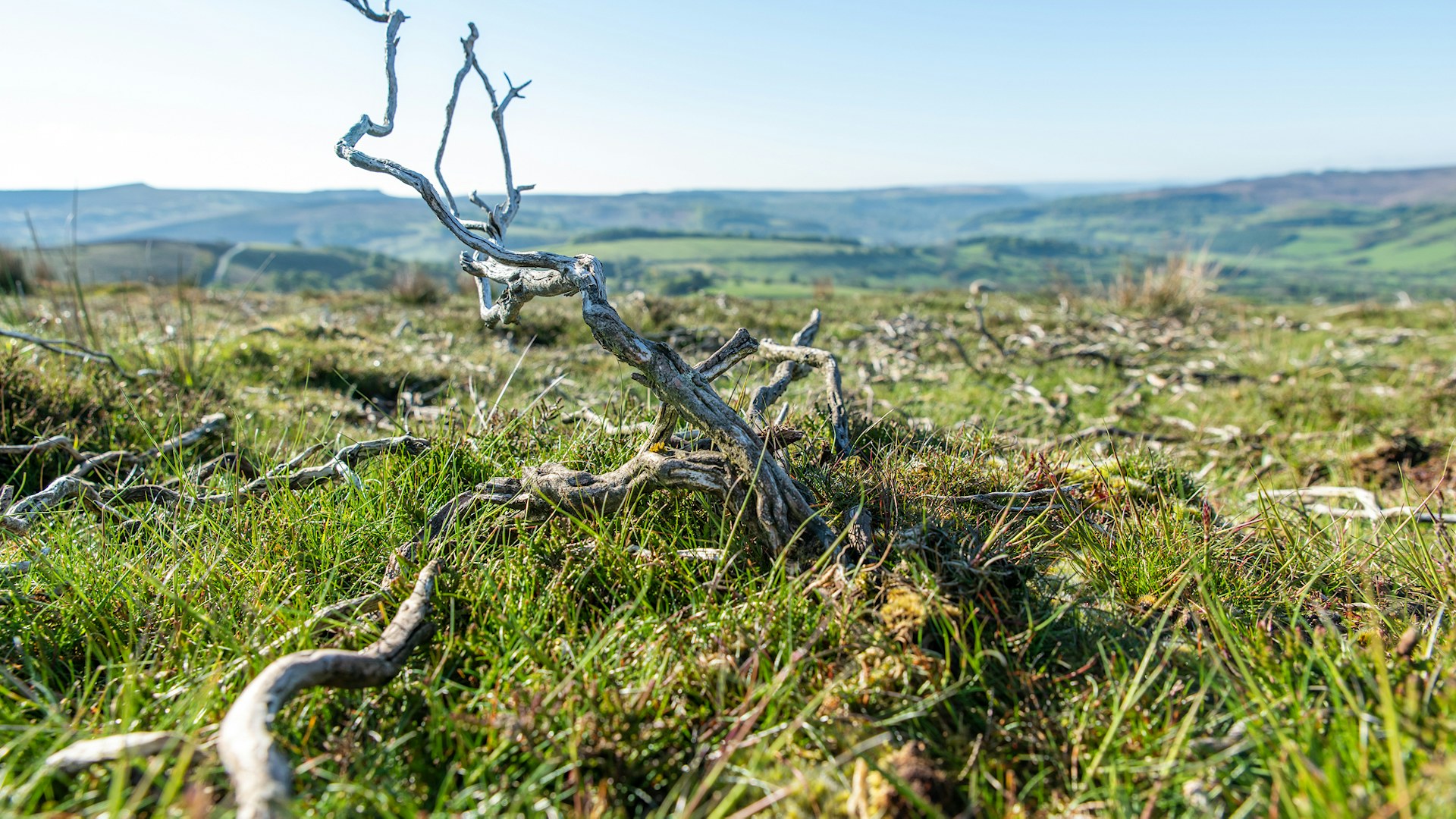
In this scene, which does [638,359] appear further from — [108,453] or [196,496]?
[108,453]

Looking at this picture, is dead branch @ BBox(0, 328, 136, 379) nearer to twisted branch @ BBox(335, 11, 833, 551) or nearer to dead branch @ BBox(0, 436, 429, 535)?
dead branch @ BBox(0, 436, 429, 535)

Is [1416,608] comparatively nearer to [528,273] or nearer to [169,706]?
[528,273]

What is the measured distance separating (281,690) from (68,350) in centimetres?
518

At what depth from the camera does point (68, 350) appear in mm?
5066

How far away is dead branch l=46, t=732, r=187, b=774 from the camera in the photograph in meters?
1.40

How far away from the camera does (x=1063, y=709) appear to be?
1.78 metres

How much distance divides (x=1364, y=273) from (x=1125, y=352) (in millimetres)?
184916

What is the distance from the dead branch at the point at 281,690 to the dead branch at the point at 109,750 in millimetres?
97

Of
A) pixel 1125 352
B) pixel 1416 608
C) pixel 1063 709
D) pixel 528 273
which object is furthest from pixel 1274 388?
pixel 528 273

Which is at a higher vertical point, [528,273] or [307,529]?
[528,273]

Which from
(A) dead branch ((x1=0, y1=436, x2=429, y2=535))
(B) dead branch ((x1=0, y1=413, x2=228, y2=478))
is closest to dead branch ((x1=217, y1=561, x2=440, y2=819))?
(A) dead branch ((x1=0, y1=436, x2=429, y2=535))

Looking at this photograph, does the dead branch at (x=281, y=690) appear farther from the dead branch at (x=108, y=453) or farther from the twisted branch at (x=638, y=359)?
the dead branch at (x=108, y=453)

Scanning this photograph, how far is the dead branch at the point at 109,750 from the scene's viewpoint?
1.40 metres

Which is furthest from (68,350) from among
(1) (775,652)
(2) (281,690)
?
(1) (775,652)
